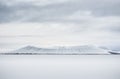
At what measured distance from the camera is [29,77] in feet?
13.4

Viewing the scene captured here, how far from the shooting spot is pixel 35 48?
9.47 meters

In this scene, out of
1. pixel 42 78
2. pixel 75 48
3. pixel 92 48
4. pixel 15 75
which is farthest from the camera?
pixel 92 48

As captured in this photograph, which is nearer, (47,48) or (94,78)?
(94,78)

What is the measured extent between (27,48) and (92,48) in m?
2.28

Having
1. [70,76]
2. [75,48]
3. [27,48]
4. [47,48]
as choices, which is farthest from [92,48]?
[70,76]

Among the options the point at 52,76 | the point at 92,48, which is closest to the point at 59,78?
the point at 52,76

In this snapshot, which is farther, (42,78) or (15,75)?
(15,75)

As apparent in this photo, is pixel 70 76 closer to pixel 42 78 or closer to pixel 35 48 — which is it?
pixel 42 78

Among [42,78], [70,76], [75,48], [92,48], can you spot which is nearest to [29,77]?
[42,78]

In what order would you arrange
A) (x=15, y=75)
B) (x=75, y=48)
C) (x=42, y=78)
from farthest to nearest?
(x=75, y=48) → (x=15, y=75) → (x=42, y=78)

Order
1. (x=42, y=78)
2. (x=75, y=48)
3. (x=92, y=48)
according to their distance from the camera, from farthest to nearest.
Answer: (x=92, y=48), (x=75, y=48), (x=42, y=78)

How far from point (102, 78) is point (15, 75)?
50.8 inches

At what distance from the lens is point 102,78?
161 inches

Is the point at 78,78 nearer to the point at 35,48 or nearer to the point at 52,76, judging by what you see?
the point at 52,76
